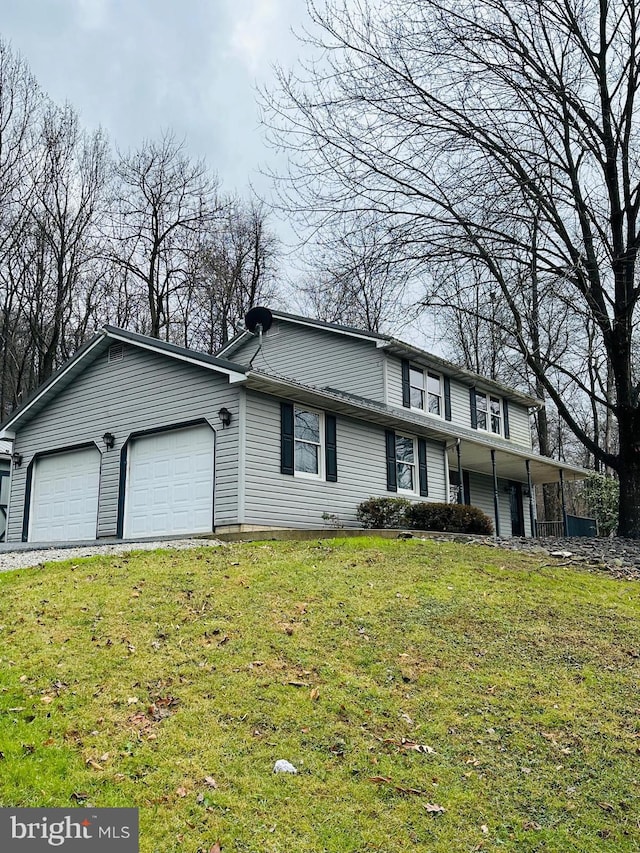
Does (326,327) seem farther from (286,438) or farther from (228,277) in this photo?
(228,277)

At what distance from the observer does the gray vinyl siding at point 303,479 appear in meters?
14.2

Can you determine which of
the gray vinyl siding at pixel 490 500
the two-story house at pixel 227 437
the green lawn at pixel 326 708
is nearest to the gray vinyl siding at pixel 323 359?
the two-story house at pixel 227 437

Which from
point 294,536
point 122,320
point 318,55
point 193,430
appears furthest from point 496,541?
point 122,320

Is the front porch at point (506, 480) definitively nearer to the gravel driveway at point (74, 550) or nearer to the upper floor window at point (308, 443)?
the upper floor window at point (308, 443)

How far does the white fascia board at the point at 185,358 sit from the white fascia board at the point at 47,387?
0.41 meters

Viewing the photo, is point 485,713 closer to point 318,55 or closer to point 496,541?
point 496,541

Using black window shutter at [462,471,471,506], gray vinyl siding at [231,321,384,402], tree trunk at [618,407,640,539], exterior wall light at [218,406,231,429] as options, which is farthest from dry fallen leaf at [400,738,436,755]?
black window shutter at [462,471,471,506]

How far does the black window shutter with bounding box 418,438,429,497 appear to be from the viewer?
1894 centimetres

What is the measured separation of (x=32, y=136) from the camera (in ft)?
78.6

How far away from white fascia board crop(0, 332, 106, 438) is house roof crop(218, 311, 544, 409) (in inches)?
255

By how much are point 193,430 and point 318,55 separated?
24.3 ft

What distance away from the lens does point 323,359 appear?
69.8 feet

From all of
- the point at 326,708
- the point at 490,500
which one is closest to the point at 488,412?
the point at 490,500

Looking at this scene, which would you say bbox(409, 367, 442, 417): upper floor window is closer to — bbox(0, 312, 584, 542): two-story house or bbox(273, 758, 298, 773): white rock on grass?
bbox(0, 312, 584, 542): two-story house
